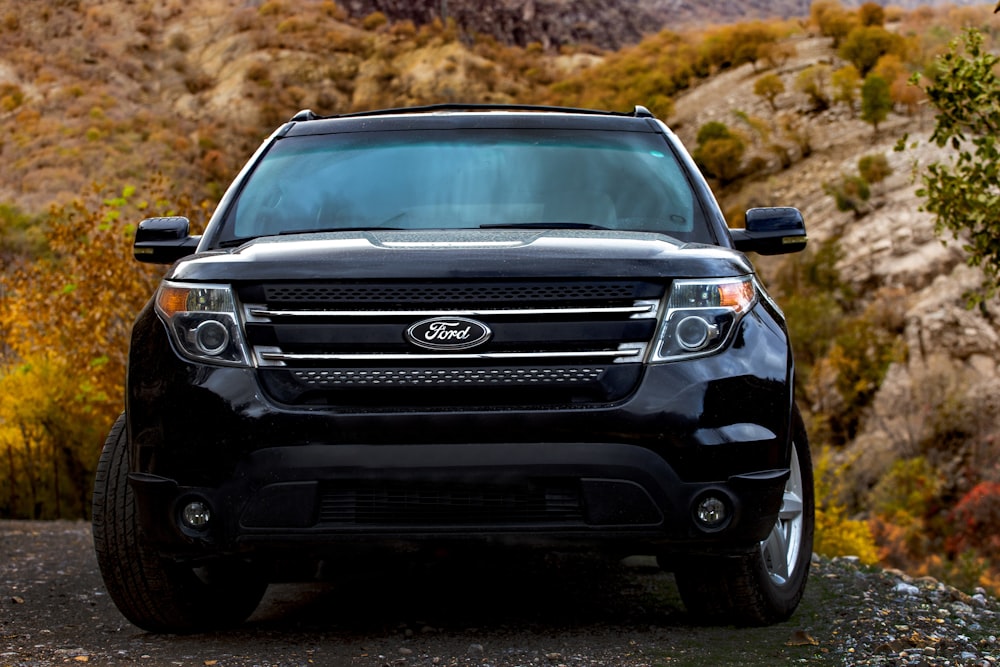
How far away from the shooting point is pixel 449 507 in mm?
3684

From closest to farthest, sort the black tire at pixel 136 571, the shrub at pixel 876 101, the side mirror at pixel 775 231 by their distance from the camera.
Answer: the black tire at pixel 136 571 → the side mirror at pixel 775 231 → the shrub at pixel 876 101

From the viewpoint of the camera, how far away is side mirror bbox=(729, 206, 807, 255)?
4.83 metres

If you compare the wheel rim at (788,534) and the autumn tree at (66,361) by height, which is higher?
the wheel rim at (788,534)

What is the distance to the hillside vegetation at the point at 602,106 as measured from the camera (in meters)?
13.9

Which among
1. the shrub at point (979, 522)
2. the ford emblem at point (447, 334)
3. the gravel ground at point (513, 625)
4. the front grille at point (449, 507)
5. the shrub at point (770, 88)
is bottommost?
the shrub at point (979, 522)

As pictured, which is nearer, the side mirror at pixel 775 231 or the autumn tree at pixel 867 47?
the side mirror at pixel 775 231

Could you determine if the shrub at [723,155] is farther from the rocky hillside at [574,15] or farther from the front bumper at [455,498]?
the front bumper at [455,498]

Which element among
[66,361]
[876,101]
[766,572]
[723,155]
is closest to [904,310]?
[876,101]

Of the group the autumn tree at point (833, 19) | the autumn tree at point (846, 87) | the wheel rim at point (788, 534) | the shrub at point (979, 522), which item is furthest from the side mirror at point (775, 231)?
the autumn tree at point (833, 19)

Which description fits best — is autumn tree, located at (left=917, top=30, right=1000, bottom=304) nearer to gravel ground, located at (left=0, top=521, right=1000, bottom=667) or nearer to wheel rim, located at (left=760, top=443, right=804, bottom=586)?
gravel ground, located at (left=0, top=521, right=1000, bottom=667)

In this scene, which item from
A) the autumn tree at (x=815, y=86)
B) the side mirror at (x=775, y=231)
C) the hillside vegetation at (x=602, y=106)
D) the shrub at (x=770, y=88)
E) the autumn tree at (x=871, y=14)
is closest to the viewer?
the side mirror at (x=775, y=231)

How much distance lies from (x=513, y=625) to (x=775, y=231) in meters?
1.73

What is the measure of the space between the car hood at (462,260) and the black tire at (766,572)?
94cm

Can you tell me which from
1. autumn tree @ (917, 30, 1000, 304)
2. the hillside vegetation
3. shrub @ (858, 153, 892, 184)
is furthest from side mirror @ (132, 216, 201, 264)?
shrub @ (858, 153, 892, 184)
